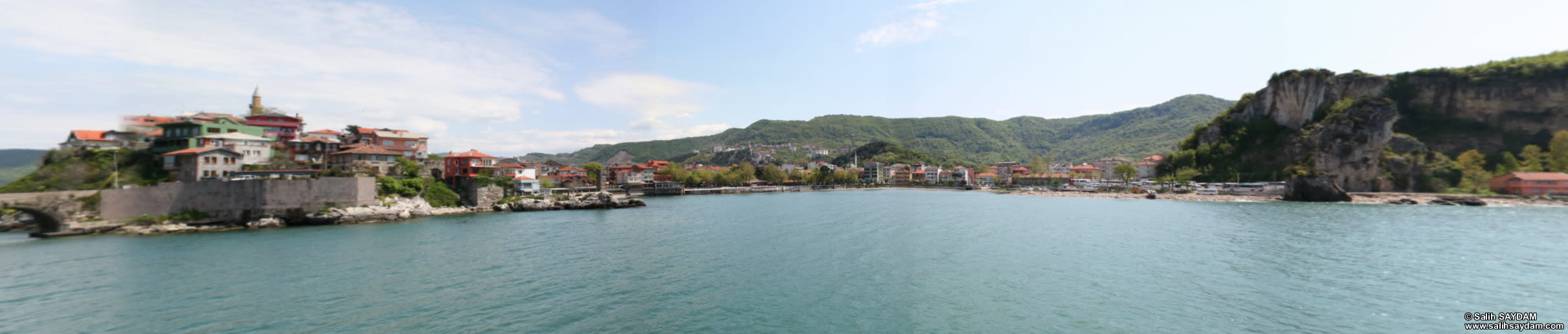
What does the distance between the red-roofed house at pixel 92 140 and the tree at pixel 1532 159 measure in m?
93.4

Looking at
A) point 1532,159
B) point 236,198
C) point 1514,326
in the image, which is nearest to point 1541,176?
point 1532,159

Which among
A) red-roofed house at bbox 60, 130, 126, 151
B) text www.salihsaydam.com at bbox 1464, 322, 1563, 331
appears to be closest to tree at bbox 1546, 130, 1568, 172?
text www.salihsaydam.com at bbox 1464, 322, 1563, 331

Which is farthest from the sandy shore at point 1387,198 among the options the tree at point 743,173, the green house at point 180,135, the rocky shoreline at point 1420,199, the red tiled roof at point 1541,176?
the green house at point 180,135

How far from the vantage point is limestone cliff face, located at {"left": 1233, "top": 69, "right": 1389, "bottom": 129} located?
53000 millimetres

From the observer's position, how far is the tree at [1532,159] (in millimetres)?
40859

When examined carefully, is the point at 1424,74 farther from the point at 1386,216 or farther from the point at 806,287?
the point at 806,287

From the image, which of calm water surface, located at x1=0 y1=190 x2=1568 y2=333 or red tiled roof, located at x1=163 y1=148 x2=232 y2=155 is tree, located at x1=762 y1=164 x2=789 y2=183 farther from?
red tiled roof, located at x1=163 y1=148 x2=232 y2=155

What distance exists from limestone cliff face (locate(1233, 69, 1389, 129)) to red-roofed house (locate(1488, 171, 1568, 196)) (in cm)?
1472

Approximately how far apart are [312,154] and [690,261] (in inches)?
1232

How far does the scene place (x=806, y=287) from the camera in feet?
38.3

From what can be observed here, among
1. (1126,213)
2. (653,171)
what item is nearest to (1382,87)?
(1126,213)

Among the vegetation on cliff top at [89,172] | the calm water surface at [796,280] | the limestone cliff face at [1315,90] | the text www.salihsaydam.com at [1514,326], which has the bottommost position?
the text www.salihsaydam.com at [1514,326]

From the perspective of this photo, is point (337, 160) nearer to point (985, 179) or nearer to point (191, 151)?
point (191, 151)

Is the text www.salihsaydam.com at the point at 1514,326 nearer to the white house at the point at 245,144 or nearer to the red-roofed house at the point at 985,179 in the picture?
the white house at the point at 245,144
